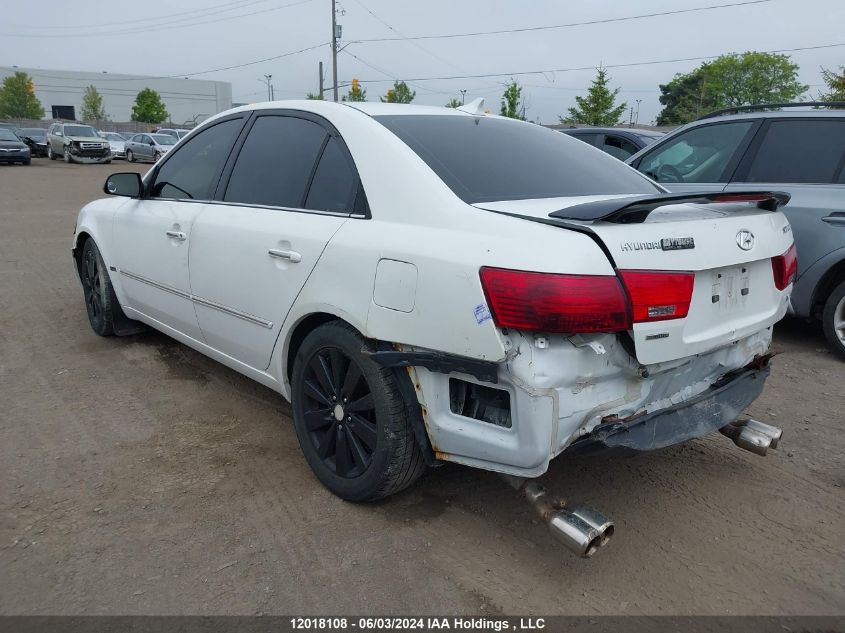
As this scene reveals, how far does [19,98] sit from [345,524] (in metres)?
80.6

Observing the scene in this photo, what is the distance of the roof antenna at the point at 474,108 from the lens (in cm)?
382

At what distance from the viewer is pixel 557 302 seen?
219 centimetres

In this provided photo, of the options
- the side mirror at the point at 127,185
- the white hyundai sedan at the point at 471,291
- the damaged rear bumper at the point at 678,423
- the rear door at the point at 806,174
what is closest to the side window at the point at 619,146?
the rear door at the point at 806,174

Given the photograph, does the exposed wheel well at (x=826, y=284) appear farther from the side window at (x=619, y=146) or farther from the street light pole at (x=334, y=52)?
the street light pole at (x=334, y=52)

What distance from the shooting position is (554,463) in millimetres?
3402

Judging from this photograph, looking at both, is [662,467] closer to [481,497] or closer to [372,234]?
[481,497]

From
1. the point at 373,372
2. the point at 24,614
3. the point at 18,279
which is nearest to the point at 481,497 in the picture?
the point at 373,372

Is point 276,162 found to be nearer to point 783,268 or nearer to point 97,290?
point 783,268

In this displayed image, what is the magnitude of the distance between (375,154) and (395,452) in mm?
1236

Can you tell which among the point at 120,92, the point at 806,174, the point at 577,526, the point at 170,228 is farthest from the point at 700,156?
the point at 120,92

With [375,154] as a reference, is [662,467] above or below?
below

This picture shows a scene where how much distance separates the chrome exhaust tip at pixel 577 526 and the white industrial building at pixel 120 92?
85696mm

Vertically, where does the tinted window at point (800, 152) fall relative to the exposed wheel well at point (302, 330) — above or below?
above

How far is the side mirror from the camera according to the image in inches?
177
